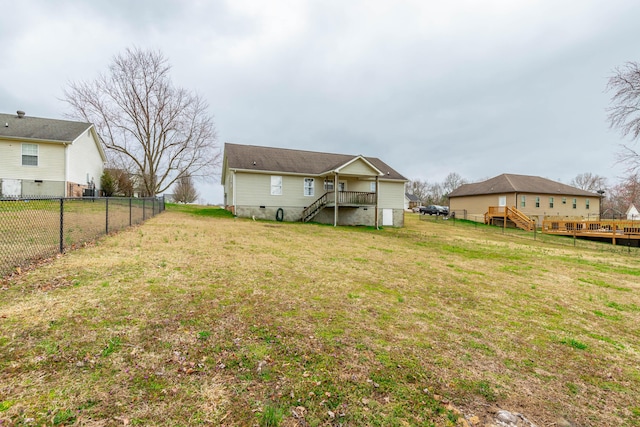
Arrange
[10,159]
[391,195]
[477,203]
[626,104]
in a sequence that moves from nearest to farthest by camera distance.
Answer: [626,104], [10,159], [391,195], [477,203]

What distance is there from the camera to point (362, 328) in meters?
3.66

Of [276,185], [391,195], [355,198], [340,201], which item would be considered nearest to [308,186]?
[276,185]

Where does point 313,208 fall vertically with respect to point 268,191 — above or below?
below

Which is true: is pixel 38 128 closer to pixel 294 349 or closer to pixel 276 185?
pixel 276 185

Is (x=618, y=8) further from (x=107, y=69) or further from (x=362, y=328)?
(x=107, y=69)

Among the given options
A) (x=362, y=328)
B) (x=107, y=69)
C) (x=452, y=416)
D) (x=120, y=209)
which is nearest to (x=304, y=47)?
(x=120, y=209)

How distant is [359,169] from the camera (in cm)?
1961

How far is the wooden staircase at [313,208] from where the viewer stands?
67.7 feet

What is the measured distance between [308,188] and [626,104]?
62.2 feet

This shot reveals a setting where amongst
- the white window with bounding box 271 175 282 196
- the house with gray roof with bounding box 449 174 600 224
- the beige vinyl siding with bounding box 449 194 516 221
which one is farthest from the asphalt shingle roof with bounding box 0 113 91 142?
the beige vinyl siding with bounding box 449 194 516 221

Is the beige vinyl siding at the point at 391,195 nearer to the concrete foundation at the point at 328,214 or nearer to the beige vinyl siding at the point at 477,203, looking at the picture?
the concrete foundation at the point at 328,214

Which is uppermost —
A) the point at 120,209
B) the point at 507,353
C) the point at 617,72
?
the point at 617,72

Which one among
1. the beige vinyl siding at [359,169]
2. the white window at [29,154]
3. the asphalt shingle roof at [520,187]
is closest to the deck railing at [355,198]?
the beige vinyl siding at [359,169]

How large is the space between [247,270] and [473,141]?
38629 millimetres
